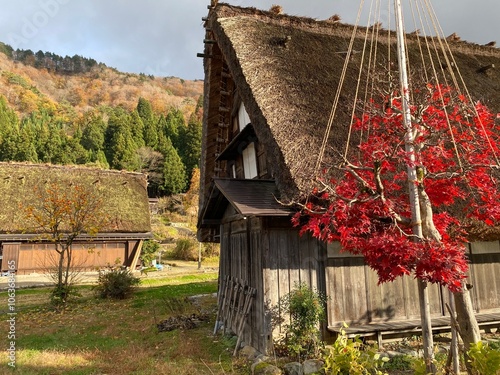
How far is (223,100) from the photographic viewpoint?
1199cm

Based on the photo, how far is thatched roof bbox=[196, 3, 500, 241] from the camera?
7.06 metres

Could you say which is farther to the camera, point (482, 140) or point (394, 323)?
point (394, 323)

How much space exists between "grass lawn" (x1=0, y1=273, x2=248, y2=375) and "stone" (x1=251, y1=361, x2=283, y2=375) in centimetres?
39

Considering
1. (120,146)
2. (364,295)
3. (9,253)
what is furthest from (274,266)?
(120,146)

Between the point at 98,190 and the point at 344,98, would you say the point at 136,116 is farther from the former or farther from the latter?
the point at 344,98

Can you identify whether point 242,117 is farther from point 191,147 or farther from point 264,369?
point 191,147

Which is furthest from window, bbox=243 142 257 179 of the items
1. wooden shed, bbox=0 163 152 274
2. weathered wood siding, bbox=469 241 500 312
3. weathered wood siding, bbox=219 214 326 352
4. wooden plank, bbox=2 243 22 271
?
wooden plank, bbox=2 243 22 271

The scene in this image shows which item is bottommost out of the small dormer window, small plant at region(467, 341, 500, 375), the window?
small plant at region(467, 341, 500, 375)

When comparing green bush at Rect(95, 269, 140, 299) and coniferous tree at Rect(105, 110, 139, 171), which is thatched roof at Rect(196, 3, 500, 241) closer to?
green bush at Rect(95, 269, 140, 299)

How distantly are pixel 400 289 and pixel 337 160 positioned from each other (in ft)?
9.64

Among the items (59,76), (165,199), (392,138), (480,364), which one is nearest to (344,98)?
(392,138)

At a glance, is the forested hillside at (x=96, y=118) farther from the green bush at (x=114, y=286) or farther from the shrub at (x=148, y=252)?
the green bush at (x=114, y=286)

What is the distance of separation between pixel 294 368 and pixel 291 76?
6231 mm

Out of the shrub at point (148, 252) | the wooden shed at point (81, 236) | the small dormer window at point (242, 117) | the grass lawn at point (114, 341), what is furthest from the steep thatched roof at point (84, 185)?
the small dormer window at point (242, 117)
